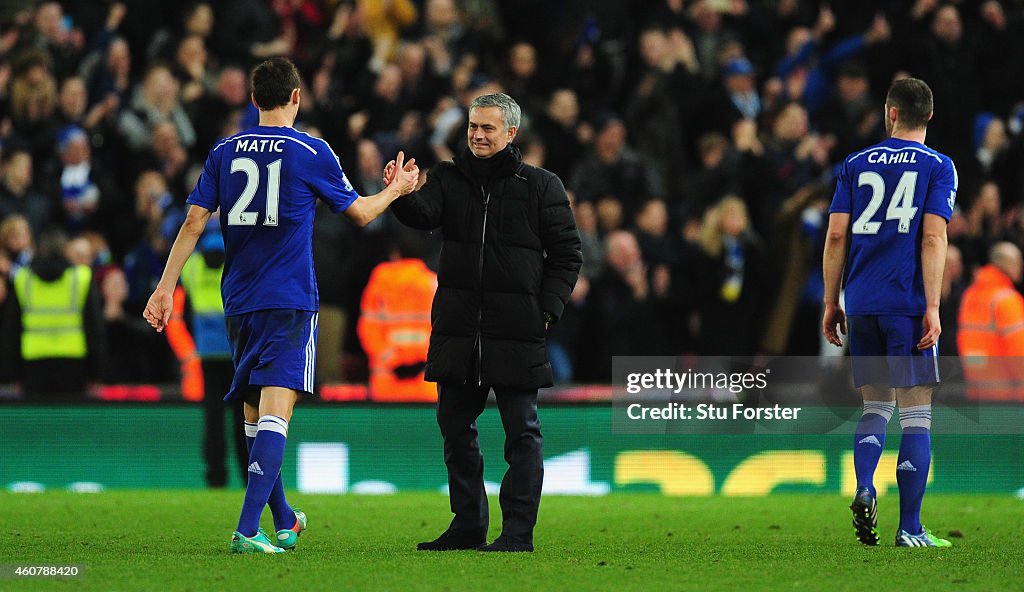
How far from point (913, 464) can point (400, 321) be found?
6.27 m

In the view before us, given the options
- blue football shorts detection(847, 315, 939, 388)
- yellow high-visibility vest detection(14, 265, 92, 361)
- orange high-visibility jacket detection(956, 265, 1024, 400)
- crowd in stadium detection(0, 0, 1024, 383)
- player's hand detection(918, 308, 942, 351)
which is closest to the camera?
player's hand detection(918, 308, 942, 351)

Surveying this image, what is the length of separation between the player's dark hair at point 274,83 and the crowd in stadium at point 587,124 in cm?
646

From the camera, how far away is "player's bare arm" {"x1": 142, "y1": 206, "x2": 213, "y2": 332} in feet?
25.7

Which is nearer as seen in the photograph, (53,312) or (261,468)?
(261,468)

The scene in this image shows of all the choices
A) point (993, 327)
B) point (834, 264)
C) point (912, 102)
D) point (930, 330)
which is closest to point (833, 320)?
point (834, 264)

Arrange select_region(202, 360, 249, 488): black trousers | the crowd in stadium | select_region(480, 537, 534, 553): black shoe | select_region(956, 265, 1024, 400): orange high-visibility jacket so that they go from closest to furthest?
select_region(480, 537, 534, 553): black shoe → select_region(202, 360, 249, 488): black trousers → select_region(956, 265, 1024, 400): orange high-visibility jacket → the crowd in stadium

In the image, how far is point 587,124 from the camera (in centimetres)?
1784

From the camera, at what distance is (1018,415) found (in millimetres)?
13125

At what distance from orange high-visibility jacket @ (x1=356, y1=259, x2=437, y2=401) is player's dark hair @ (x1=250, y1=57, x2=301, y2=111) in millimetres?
6073

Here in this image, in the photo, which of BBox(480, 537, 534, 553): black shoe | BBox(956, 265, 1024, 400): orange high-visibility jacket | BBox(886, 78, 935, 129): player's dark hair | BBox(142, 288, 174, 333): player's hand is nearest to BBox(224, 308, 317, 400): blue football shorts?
BBox(142, 288, 174, 333): player's hand

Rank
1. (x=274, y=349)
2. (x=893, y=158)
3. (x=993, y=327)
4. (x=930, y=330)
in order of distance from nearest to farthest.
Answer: (x=274, y=349) → (x=930, y=330) → (x=893, y=158) → (x=993, y=327)

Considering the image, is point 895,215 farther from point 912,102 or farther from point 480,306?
point 480,306

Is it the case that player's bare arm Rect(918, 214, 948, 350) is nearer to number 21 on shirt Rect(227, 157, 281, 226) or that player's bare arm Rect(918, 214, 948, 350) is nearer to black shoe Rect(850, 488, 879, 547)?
black shoe Rect(850, 488, 879, 547)

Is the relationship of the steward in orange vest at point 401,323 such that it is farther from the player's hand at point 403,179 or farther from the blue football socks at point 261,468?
the blue football socks at point 261,468
